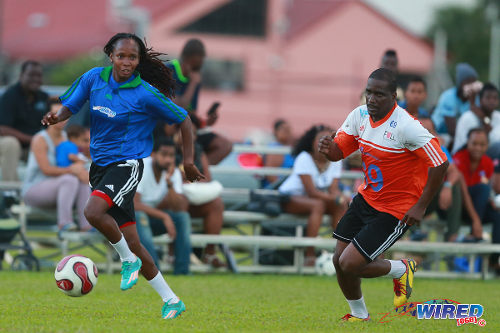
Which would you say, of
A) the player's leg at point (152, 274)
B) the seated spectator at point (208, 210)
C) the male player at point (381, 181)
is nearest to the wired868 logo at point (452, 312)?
the male player at point (381, 181)

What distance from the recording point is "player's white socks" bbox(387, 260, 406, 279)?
705 cm

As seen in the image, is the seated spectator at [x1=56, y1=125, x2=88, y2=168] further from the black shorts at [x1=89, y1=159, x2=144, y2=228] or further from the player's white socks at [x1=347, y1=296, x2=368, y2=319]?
the player's white socks at [x1=347, y1=296, x2=368, y2=319]

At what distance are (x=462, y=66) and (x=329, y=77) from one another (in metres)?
36.9

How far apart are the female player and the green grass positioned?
50 centimetres

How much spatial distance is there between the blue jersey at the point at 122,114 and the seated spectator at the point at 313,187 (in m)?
4.52

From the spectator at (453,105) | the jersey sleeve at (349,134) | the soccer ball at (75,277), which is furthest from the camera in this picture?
the spectator at (453,105)

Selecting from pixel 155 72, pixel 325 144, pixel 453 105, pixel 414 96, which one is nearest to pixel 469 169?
pixel 453 105

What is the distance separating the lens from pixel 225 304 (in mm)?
7852

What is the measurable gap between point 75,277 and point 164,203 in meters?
3.81

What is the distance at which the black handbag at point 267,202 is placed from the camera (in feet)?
36.9

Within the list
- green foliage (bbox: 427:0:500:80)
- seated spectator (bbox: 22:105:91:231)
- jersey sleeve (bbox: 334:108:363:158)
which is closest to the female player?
jersey sleeve (bbox: 334:108:363:158)

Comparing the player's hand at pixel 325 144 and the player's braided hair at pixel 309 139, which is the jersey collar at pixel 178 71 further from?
the player's hand at pixel 325 144

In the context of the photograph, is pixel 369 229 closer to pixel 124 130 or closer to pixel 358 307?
pixel 358 307

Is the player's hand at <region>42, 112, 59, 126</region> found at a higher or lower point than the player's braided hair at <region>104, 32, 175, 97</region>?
lower
